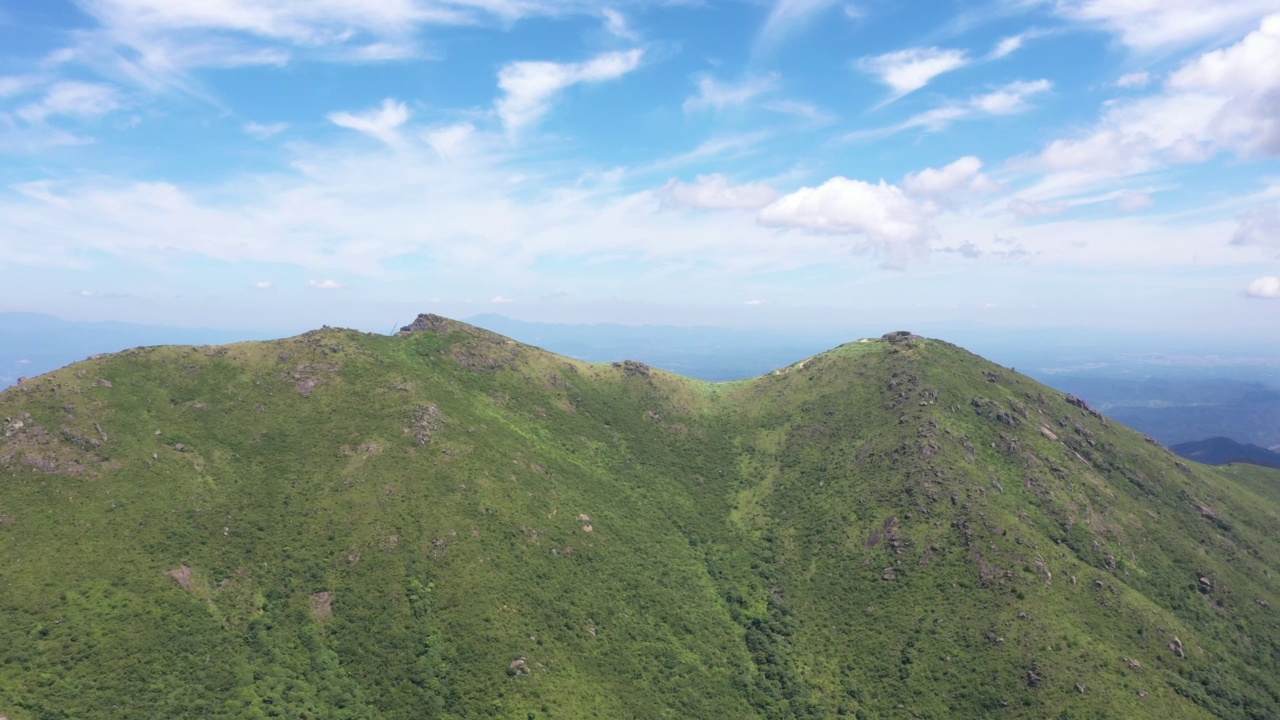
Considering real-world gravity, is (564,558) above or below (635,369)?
below

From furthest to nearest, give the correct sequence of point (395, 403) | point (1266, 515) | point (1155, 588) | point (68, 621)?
point (1266, 515), point (395, 403), point (1155, 588), point (68, 621)

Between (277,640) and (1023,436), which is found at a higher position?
(1023,436)

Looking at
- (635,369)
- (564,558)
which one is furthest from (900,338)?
(564,558)

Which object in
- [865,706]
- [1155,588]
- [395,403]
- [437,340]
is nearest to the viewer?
[865,706]

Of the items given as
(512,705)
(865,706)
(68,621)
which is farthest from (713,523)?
(68,621)

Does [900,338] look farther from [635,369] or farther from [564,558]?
[564,558]

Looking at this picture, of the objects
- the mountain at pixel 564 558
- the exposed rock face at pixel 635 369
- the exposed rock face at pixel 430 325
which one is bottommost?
the mountain at pixel 564 558

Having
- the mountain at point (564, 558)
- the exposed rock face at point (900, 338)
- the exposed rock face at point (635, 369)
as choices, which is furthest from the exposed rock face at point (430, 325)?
the exposed rock face at point (900, 338)

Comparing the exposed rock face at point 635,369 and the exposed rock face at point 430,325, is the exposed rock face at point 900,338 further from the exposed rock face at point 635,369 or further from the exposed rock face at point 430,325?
the exposed rock face at point 430,325

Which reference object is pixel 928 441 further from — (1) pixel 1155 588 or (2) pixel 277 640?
(2) pixel 277 640
